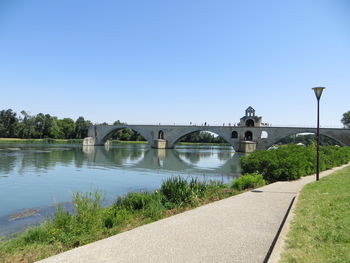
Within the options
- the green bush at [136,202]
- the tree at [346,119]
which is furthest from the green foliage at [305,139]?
the green bush at [136,202]

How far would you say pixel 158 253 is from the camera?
4.18 meters

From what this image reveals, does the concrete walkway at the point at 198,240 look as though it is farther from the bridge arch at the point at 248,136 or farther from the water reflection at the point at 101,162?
the bridge arch at the point at 248,136

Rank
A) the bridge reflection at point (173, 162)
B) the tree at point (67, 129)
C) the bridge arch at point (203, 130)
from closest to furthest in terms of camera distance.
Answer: the bridge reflection at point (173, 162)
the bridge arch at point (203, 130)
the tree at point (67, 129)

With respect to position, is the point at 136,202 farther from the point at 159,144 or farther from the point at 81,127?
the point at 81,127

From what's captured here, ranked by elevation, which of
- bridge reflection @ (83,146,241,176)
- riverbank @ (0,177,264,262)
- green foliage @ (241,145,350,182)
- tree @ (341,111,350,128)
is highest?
tree @ (341,111,350,128)

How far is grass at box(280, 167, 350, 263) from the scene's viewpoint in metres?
3.84

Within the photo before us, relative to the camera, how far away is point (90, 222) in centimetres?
608

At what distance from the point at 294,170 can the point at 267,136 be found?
153ft

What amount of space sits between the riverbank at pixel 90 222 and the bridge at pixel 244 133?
48.3 metres

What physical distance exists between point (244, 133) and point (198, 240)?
184 ft

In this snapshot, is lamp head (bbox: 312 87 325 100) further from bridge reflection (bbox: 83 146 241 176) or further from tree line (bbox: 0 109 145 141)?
tree line (bbox: 0 109 145 141)

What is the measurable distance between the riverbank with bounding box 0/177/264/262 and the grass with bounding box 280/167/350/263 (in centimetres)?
294

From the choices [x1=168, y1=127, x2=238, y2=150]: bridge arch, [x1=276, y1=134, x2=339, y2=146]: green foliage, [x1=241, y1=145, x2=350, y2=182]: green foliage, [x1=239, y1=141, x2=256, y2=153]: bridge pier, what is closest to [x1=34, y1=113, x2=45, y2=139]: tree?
[x1=168, y1=127, x2=238, y2=150]: bridge arch

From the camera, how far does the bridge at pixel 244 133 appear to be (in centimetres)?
5181
